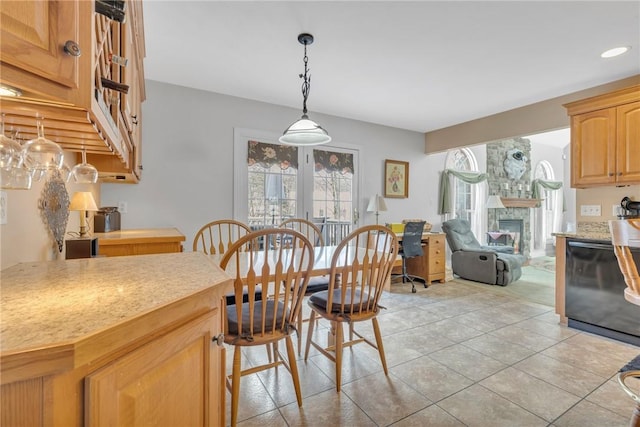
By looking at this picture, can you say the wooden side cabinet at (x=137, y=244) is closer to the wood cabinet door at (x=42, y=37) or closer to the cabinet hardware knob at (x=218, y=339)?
the cabinet hardware knob at (x=218, y=339)

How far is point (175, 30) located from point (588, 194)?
14.1 feet

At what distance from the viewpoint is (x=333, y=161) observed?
174 inches

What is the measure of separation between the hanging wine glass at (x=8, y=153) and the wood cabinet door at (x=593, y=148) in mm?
4060

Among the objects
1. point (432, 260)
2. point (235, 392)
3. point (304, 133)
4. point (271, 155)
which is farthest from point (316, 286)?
point (432, 260)

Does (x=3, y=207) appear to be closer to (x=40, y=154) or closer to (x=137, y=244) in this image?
(x=40, y=154)

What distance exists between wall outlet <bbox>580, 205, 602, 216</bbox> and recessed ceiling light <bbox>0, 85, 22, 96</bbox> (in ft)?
14.4

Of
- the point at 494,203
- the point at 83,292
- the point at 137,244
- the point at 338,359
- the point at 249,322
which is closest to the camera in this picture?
the point at 83,292

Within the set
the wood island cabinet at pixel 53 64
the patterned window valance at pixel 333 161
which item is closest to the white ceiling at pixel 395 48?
the patterned window valance at pixel 333 161

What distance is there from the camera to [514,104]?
3883 mm

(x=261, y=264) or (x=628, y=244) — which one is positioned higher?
(x=628, y=244)

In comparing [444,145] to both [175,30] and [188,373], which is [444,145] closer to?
[175,30]

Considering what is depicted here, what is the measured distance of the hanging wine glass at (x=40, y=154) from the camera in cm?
89

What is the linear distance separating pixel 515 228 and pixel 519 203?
566 mm

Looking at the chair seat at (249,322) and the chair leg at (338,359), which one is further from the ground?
the chair seat at (249,322)
